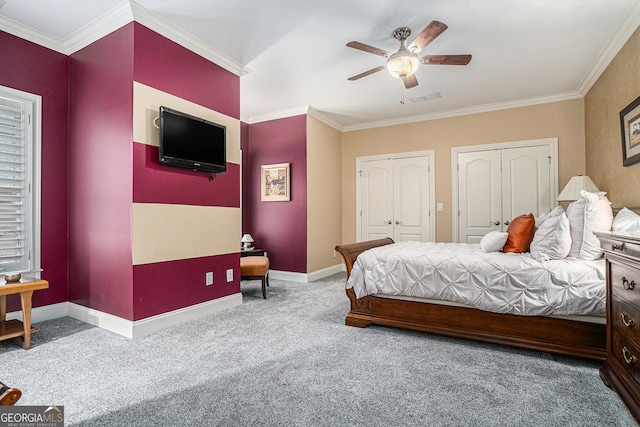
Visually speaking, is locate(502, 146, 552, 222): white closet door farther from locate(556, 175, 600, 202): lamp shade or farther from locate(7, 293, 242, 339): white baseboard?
locate(7, 293, 242, 339): white baseboard

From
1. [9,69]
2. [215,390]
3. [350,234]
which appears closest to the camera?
[215,390]

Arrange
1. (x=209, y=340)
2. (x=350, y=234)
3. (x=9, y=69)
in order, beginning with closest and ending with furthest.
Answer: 1. (x=209, y=340)
2. (x=9, y=69)
3. (x=350, y=234)

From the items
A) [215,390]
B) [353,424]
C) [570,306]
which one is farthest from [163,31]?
[570,306]

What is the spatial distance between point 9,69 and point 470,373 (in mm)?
4501

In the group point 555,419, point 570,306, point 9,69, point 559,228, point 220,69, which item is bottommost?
point 555,419

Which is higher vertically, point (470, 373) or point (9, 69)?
point (9, 69)

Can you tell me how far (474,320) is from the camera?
2535 millimetres

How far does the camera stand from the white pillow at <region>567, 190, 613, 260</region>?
236 cm

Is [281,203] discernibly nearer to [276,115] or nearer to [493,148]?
[276,115]

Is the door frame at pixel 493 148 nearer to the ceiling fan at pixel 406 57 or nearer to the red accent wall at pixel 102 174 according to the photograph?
the ceiling fan at pixel 406 57

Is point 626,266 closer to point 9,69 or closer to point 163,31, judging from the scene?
point 163,31

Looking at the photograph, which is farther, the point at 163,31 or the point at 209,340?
the point at 163,31

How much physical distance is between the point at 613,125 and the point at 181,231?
180 inches

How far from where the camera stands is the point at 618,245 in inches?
69.4
